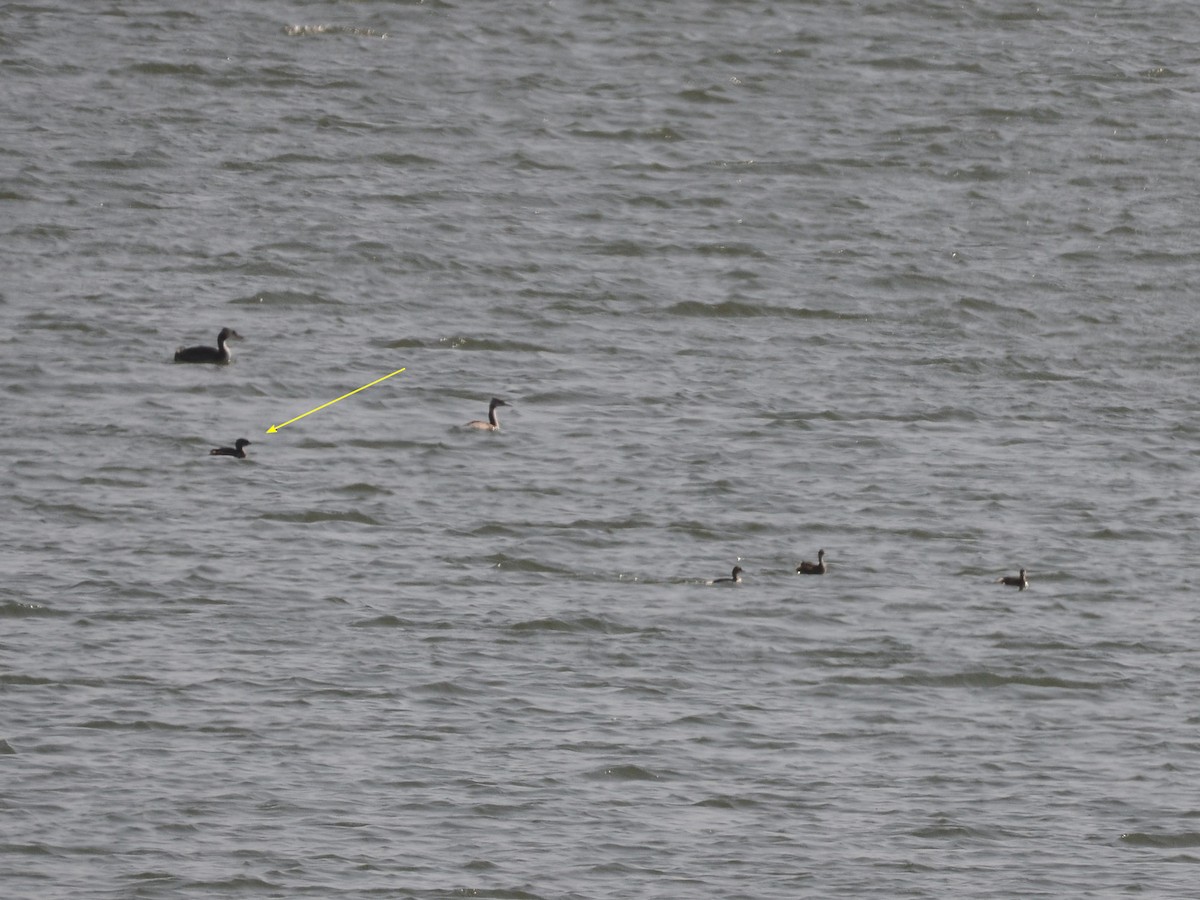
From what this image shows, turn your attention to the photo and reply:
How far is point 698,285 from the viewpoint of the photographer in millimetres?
27906

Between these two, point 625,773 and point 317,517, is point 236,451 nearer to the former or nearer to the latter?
point 317,517

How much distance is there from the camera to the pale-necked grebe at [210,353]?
24.8m

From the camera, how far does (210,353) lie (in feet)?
81.6

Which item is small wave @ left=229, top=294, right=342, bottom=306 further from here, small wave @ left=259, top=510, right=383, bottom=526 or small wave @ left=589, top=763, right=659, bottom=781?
small wave @ left=589, top=763, right=659, bottom=781

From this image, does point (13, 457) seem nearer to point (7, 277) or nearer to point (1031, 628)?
point (7, 277)

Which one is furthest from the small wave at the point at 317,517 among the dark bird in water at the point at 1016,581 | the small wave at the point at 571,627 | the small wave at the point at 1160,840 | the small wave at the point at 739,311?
the small wave at the point at 1160,840

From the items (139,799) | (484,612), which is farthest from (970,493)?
(139,799)

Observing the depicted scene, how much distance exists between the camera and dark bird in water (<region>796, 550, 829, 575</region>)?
20.5 m

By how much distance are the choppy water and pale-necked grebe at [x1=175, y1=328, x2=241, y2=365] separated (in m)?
0.25

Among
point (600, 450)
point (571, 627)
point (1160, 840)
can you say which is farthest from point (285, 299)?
point (1160, 840)

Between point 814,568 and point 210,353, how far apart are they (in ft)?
23.4

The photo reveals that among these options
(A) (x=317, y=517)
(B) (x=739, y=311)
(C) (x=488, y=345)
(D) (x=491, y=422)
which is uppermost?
(B) (x=739, y=311)

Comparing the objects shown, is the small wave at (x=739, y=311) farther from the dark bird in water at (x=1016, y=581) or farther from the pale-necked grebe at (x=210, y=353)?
the dark bird in water at (x=1016, y=581)

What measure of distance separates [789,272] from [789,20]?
9.62 metres
